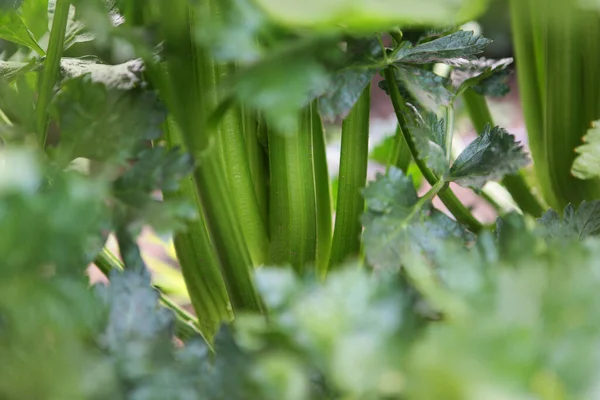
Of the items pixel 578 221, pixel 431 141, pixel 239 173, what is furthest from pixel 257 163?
pixel 578 221

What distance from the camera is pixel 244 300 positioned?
47 centimetres

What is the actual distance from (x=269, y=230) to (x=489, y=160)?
232 millimetres

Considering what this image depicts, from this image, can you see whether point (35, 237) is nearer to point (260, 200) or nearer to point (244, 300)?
point (244, 300)

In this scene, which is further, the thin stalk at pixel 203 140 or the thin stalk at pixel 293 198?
the thin stalk at pixel 293 198

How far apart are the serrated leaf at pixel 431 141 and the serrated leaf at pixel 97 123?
19cm

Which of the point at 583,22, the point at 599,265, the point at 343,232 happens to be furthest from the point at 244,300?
the point at 583,22

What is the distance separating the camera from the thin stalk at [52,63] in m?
0.44

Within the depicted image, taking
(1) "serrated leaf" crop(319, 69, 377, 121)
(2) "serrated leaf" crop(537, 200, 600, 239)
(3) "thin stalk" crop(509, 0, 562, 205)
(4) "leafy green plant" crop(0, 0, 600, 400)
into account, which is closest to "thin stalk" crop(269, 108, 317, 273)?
(4) "leafy green plant" crop(0, 0, 600, 400)

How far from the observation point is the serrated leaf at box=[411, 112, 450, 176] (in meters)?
0.45

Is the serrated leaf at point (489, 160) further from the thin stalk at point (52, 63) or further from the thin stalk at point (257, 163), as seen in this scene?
the thin stalk at point (52, 63)

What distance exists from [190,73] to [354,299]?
21 centimetres

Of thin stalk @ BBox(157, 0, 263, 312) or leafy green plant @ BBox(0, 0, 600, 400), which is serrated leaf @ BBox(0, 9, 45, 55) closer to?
leafy green plant @ BBox(0, 0, 600, 400)

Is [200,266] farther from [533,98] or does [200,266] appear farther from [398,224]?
[533,98]

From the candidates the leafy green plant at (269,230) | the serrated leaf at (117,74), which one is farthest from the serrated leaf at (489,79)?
the serrated leaf at (117,74)
